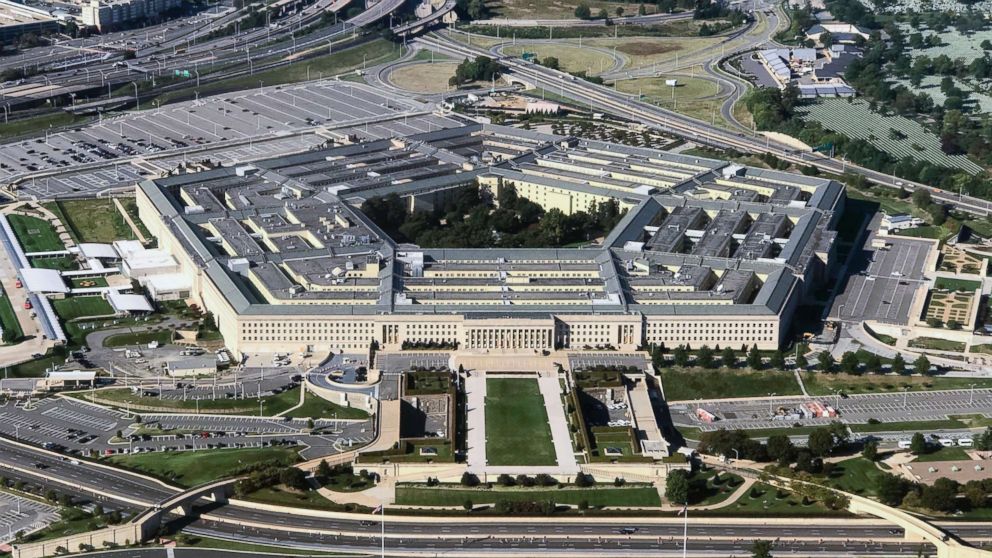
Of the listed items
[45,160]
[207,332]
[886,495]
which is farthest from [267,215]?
[886,495]

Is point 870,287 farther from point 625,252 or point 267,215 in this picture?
point 267,215

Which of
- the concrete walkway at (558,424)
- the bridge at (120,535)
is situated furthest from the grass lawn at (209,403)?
the concrete walkway at (558,424)

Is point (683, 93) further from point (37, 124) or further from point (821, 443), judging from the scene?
point (821, 443)

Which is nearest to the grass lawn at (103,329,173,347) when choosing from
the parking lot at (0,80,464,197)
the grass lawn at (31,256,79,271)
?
the grass lawn at (31,256,79,271)

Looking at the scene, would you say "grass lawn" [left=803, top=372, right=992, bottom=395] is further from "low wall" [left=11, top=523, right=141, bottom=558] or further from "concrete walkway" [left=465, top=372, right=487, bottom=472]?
"low wall" [left=11, top=523, right=141, bottom=558]

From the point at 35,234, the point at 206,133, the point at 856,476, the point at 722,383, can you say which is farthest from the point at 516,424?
the point at 206,133

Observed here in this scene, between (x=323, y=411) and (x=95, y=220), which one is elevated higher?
(x=323, y=411)
